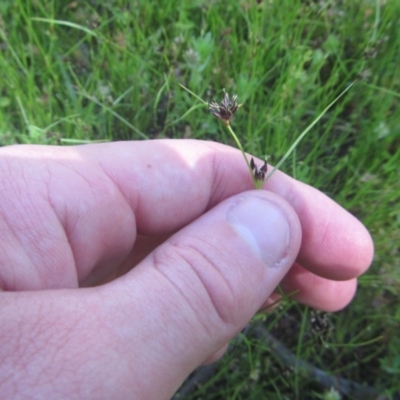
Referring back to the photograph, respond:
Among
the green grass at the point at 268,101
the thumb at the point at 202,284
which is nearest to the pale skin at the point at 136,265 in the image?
the thumb at the point at 202,284

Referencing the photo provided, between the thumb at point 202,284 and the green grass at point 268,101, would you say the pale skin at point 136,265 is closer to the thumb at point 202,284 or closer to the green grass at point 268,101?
the thumb at point 202,284

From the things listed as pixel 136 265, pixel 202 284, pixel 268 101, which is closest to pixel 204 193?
pixel 136 265

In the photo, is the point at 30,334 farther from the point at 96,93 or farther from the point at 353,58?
the point at 353,58

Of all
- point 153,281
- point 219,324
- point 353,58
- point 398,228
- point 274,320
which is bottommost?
point 274,320

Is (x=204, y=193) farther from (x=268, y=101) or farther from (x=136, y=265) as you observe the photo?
(x=268, y=101)

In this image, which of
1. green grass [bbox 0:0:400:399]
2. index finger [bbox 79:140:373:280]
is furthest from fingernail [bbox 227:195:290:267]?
green grass [bbox 0:0:400:399]

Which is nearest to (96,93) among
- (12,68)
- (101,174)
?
(12,68)
